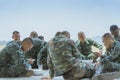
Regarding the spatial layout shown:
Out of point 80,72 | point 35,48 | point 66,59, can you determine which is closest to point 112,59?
point 80,72

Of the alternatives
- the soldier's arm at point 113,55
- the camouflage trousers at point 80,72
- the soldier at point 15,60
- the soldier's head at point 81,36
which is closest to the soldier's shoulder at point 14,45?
the soldier at point 15,60

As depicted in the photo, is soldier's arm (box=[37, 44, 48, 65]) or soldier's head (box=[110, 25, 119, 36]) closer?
soldier's head (box=[110, 25, 119, 36])

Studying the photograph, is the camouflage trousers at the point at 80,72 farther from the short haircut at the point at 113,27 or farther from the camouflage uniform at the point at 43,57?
the camouflage uniform at the point at 43,57

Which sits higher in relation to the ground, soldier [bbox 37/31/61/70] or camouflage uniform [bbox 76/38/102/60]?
camouflage uniform [bbox 76/38/102/60]

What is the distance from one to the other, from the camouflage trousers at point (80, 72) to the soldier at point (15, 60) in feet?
4.66

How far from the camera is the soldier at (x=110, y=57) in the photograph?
6723mm

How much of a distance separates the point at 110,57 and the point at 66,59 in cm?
76

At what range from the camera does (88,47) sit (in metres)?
→ 10.6

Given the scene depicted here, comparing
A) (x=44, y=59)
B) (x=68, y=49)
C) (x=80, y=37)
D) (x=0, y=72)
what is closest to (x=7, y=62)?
(x=0, y=72)

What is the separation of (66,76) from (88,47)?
3.86m

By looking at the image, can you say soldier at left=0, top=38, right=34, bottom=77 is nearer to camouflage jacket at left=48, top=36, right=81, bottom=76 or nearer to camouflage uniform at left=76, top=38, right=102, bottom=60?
camouflage jacket at left=48, top=36, right=81, bottom=76

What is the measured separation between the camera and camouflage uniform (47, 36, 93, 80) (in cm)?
664

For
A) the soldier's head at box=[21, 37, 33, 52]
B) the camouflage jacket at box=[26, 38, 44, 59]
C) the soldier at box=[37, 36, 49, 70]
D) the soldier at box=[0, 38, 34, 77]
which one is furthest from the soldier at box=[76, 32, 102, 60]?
the soldier's head at box=[21, 37, 33, 52]

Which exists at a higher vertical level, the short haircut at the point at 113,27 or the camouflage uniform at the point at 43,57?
the short haircut at the point at 113,27
